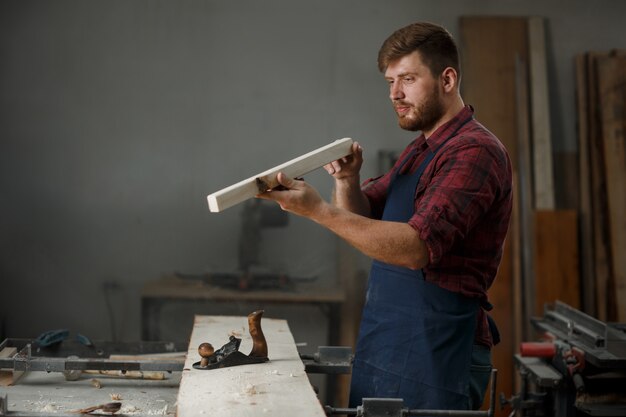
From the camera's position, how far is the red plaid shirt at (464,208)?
1.86 m

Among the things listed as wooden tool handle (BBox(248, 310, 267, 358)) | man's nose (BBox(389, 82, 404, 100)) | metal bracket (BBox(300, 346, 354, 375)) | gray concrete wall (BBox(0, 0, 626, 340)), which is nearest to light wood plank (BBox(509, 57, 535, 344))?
gray concrete wall (BBox(0, 0, 626, 340))

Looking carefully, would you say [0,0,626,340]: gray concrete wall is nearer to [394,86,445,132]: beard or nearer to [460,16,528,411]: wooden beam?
[460,16,528,411]: wooden beam

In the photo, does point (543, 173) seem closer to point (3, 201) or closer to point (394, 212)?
point (394, 212)

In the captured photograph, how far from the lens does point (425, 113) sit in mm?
2127

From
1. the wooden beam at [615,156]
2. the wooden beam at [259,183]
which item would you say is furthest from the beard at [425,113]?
the wooden beam at [615,156]

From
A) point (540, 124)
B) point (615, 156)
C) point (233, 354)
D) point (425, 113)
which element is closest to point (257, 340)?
point (233, 354)

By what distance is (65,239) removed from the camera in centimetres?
443

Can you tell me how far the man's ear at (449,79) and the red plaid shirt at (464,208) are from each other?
8 cm

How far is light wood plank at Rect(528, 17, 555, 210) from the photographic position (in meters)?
4.34

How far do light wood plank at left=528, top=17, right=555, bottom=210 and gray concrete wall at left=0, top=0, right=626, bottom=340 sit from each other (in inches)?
7.8

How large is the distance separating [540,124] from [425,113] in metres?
2.46

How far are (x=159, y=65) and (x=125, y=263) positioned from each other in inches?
45.7

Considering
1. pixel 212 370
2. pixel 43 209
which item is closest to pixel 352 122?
pixel 43 209

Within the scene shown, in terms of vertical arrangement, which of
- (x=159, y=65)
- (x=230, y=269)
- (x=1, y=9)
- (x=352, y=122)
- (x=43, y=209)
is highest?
(x=1, y=9)
